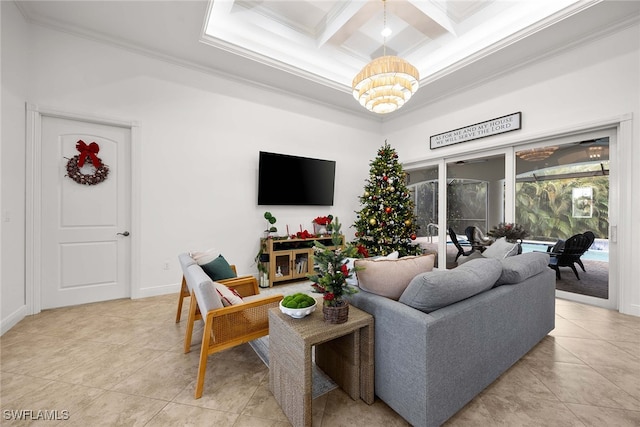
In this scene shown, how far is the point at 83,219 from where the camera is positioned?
3.12m

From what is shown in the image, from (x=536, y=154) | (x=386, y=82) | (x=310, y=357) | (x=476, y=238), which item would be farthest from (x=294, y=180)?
(x=536, y=154)

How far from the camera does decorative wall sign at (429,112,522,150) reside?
3.72 meters

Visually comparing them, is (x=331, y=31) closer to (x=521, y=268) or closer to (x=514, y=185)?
(x=514, y=185)

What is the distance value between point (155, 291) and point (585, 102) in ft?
19.4

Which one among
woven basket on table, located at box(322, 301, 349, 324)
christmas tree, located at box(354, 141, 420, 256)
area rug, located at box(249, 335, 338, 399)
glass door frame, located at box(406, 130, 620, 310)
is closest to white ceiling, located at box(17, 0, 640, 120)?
glass door frame, located at box(406, 130, 620, 310)

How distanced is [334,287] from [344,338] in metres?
0.43

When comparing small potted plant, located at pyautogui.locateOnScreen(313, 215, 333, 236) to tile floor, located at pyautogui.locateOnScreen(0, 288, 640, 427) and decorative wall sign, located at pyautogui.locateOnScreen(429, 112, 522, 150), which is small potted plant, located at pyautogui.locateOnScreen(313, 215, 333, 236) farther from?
tile floor, located at pyautogui.locateOnScreen(0, 288, 640, 427)

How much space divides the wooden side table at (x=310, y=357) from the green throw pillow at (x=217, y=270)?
1.05 metres

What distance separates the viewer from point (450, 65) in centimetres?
379

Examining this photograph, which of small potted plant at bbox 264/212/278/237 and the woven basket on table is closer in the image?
the woven basket on table

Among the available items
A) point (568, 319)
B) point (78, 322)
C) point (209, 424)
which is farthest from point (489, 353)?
point (78, 322)

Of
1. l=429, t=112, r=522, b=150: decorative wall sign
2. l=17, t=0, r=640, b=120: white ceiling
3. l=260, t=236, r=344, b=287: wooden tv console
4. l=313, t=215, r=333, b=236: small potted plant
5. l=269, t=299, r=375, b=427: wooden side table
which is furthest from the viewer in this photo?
l=313, t=215, r=333, b=236: small potted plant

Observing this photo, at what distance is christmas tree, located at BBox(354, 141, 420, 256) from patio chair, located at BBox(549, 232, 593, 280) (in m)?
1.74

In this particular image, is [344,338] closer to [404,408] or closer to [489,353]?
[404,408]
